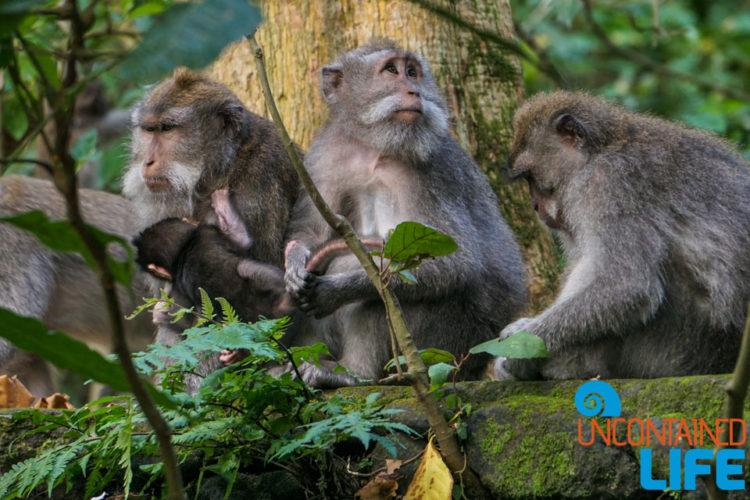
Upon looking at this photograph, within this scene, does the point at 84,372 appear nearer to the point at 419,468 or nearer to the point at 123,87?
the point at 419,468

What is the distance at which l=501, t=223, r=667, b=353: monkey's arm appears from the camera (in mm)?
4258

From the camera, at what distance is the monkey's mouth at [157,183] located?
5.72 meters

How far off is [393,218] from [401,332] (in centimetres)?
185

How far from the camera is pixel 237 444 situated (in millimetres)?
3723

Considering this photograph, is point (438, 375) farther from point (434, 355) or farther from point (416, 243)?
point (416, 243)

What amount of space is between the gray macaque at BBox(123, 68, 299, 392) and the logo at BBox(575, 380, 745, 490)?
8.53 feet

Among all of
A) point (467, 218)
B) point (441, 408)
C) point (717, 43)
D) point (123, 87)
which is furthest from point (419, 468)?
point (717, 43)

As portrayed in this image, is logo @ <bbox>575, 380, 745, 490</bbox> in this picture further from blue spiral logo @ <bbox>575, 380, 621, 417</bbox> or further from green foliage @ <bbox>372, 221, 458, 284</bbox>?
A: green foliage @ <bbox>372, 221, 458, 284</bbox>

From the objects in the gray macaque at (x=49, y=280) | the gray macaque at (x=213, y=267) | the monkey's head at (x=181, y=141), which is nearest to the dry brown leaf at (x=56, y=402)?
the gray macaque at (x=213, y=267)

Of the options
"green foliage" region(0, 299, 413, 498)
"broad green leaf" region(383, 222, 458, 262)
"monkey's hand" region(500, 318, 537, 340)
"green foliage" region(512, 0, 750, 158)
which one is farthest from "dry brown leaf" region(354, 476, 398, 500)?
"green foliage" region(512, 0, 750, 158)

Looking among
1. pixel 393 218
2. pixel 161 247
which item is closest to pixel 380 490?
pixel 393 218

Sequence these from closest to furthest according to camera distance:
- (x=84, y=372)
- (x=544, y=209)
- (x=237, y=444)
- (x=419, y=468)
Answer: (x=84, y=372), (x=419, y=468), (x=237, y=444), (x=544, y=209)

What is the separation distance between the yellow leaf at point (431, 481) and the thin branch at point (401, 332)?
10cm

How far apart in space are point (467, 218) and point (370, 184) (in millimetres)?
624
